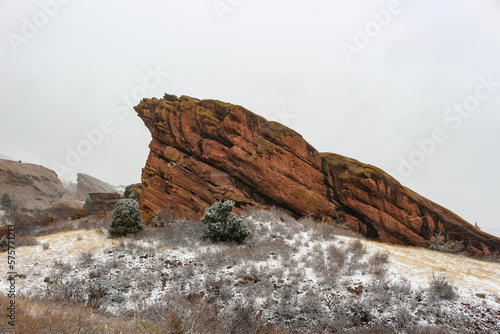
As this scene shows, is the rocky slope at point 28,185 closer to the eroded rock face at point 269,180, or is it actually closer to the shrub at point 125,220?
the eroded rock face at point 269,180

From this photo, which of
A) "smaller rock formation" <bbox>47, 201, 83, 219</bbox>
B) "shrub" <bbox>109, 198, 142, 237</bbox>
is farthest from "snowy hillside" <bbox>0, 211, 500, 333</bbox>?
"smaller rock formation" <bbox>47, 201, 83, 219</bbox>

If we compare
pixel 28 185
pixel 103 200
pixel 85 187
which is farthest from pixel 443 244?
pixel 85 187

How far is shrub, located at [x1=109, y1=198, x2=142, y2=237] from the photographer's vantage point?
13924 mm

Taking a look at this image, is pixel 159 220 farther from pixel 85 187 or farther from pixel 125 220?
pixel 85 187

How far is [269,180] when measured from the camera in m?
18.6

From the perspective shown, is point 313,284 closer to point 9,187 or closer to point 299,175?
point 299,175

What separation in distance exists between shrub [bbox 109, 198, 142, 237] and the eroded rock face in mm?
2711

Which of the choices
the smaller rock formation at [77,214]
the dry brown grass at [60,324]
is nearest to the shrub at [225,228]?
the dry brown grass at [60,324]

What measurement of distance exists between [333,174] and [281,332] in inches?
577

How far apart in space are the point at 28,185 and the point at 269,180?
181 feet

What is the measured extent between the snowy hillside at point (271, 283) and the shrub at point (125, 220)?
0.92 m

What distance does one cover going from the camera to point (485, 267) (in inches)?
501

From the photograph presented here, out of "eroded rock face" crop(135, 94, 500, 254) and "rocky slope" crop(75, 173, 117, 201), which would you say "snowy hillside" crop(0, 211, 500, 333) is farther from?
"rocky slope" crop(75, 173, 117, 201)

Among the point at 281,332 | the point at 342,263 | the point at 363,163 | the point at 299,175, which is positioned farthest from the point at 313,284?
the point at 363,163
